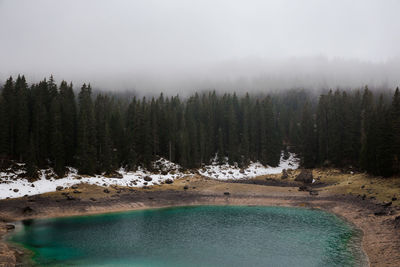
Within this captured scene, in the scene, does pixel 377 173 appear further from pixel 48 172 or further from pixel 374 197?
pixel 48 172

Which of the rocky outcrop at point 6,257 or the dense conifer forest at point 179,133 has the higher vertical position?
the dense conifer forest at point 179,133

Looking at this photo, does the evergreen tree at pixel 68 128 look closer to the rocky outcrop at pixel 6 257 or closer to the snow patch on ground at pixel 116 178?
the snow patch on ground at pixel 116 178

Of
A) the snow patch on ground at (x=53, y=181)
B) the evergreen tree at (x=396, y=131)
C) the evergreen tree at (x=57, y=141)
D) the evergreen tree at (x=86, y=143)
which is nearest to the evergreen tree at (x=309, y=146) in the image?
the evergreen tree at (x=396, y=131)

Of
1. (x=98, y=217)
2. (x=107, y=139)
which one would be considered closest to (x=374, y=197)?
(x=98, y=217)

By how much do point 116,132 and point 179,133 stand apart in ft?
73.7

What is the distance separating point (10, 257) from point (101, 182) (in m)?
35.9

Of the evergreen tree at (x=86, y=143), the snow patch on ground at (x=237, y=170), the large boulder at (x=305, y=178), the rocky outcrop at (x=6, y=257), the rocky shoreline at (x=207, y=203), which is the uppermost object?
the evergreen tree at (x=86, y=143)

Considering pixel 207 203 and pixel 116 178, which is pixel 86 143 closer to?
pixel 116 178

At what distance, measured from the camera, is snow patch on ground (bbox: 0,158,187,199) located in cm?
5350

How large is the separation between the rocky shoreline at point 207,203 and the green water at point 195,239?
7.50ft

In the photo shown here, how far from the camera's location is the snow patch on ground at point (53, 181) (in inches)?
2106

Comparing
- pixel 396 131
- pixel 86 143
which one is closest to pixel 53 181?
pixel 86 143

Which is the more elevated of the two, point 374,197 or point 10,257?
point 10,257

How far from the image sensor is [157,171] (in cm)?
8475
